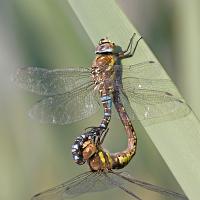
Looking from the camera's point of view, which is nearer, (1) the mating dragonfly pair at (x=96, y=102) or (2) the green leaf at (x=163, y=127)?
(2) the green leaf at (x=163, y=127)

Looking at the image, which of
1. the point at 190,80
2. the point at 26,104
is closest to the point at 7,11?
the point at 26,104

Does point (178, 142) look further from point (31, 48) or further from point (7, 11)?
point (7, 11)

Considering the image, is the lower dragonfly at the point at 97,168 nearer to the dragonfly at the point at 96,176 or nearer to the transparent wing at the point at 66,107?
the dragonfly at the point at 96,176

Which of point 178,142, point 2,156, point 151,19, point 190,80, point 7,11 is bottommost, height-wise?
point 178,142

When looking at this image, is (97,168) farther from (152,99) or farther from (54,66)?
(54,66)

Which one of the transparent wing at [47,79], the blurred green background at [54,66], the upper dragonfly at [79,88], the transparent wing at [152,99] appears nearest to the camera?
the transparent wing at [152,99]

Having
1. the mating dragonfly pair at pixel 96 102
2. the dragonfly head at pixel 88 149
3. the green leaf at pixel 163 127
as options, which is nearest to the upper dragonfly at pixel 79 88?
the mating dragonfly pair at pixel 96 102

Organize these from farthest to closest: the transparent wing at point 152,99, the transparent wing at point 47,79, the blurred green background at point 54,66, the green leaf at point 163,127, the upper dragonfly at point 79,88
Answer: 1. the transparent wing at point 47,79
2. the upper dragonfly at point 79,88
3. the blurred green background at point 54,66
4. the transparent wing at point 152,99
5. the green leaf at point 163,127
